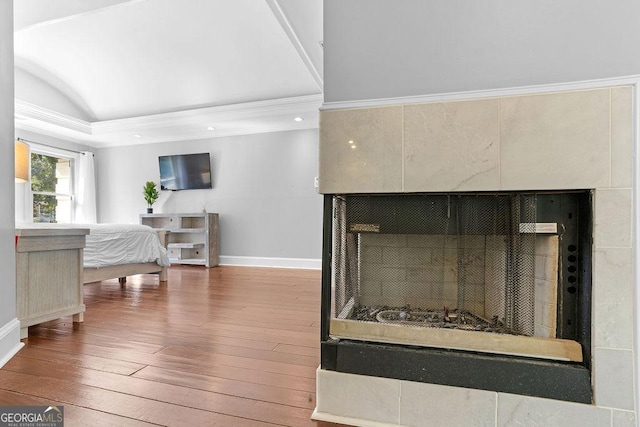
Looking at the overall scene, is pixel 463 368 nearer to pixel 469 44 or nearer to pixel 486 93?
pixel 486 93

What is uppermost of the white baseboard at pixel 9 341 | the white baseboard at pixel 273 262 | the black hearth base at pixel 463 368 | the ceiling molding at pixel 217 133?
the ceiling molding at pixel 217 133

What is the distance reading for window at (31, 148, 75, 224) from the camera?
5152 mm

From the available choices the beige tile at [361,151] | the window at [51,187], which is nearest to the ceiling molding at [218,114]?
the window at [51,187]

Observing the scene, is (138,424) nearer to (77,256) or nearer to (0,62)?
(77,256)

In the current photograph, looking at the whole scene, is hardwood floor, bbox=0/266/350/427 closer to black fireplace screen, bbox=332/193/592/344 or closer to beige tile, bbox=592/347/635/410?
black fireplace screen, bbox=332/193/592/344

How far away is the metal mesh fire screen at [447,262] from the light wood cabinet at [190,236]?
4056 millimetres

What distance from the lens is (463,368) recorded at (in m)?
1.08

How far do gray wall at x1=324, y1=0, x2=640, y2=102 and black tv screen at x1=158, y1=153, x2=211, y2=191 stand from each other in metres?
4.53

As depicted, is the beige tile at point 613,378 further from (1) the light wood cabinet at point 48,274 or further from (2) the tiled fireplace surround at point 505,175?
(1) the light wood cabinet at point 48,274

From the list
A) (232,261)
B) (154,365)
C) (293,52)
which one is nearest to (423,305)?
(154,365)

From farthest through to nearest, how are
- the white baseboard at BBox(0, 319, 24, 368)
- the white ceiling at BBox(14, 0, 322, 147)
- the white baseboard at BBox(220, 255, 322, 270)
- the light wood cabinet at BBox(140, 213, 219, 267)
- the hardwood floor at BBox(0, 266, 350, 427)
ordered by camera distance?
the light wood cabinet at BBox(140, 213, 219, 267), the white baseboard at BBox(220, 255, 322, 270), the white ceiling at BBox(14, 0, 322, 147), the white baseboard at BBox(0, 319, 24, 368), the hardwood floor at BBox(0, 266, 350, 427)

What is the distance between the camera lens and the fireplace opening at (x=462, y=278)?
41.8 inches

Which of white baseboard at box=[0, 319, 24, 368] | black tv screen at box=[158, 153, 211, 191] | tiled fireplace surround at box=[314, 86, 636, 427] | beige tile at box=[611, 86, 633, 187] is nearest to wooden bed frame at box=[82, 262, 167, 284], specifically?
white baseboard at box=[0, 319, 24, 368]

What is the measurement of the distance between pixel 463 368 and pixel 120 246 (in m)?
3.23
